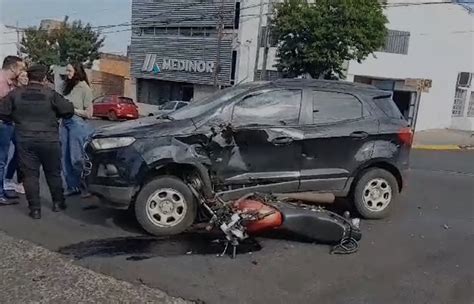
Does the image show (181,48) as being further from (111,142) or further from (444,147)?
(111,142)

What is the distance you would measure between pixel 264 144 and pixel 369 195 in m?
1.62

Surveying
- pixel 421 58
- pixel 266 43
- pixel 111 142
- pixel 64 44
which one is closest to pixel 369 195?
pixel 111 142

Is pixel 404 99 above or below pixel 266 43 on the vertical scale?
below

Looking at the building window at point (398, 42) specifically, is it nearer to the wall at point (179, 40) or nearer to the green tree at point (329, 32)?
the green tree at point (329, 32)

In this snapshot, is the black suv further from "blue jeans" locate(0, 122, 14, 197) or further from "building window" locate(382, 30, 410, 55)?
"building window" locate(382, 30, 410, 55)

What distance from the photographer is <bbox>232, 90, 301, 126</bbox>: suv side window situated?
227 inches

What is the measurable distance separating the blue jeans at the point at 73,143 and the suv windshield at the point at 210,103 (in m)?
1.62

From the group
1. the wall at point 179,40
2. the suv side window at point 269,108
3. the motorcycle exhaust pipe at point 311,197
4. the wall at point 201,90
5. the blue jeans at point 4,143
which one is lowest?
the wall at point 201,90

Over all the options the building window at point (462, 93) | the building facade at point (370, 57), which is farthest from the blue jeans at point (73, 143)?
the building window at point (462, 93)

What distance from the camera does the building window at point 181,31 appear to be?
30.6 m

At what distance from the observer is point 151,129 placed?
5.47m

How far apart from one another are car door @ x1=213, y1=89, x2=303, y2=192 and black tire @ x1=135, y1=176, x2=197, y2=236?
432 millimetres

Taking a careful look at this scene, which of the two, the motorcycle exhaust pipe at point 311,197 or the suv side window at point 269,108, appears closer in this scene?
the suv side window at point 269,108

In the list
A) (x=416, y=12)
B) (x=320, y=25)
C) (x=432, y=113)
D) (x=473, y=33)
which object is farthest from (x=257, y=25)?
(x=473, y=33)
